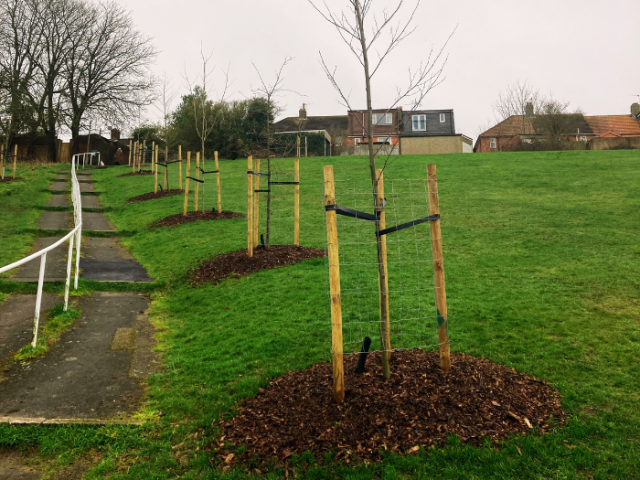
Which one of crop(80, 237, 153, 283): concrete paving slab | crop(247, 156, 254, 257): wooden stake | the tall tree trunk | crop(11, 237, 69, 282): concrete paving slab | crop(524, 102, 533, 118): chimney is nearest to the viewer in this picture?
the tall tree trunk

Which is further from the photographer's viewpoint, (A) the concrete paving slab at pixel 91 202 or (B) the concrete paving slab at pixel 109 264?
(A) the concrete paving slab at pixel 91 202

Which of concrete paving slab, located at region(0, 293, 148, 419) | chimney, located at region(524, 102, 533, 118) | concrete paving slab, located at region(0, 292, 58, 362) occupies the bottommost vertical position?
concrete paving slab, located at region(0, 293, 148, 419)

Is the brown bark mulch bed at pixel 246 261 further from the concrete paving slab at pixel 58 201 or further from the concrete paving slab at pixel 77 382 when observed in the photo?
the concrete paving slab at pixel 58 201

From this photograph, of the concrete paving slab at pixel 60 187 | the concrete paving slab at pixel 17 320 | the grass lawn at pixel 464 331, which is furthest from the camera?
the concrete paving slab at pixel 60 187

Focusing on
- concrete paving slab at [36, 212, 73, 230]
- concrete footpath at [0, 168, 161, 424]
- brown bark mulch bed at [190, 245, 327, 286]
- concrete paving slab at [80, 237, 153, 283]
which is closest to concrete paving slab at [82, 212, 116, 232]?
concrete paving slab at [36, 212, 73, 230]

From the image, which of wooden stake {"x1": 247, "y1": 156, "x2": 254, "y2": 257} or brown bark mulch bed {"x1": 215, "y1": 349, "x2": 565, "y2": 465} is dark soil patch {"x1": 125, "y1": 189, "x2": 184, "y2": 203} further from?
brown bark mulch bed {"x1": 215, "y1": 349, "x2": 565, "y2": 465}

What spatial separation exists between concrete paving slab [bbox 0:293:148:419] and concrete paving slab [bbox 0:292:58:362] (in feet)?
1.61

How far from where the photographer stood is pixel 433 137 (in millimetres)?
40000

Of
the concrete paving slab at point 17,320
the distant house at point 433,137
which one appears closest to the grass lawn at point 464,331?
the concrete paving slab at point 17,320

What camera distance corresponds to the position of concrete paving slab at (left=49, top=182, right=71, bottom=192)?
22.6m

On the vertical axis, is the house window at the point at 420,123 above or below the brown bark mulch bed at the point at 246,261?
above

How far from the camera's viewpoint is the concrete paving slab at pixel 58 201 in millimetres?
18312

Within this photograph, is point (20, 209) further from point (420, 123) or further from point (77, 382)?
point (420, 123)

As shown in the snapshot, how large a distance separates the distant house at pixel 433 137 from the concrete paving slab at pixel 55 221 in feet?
86.7
